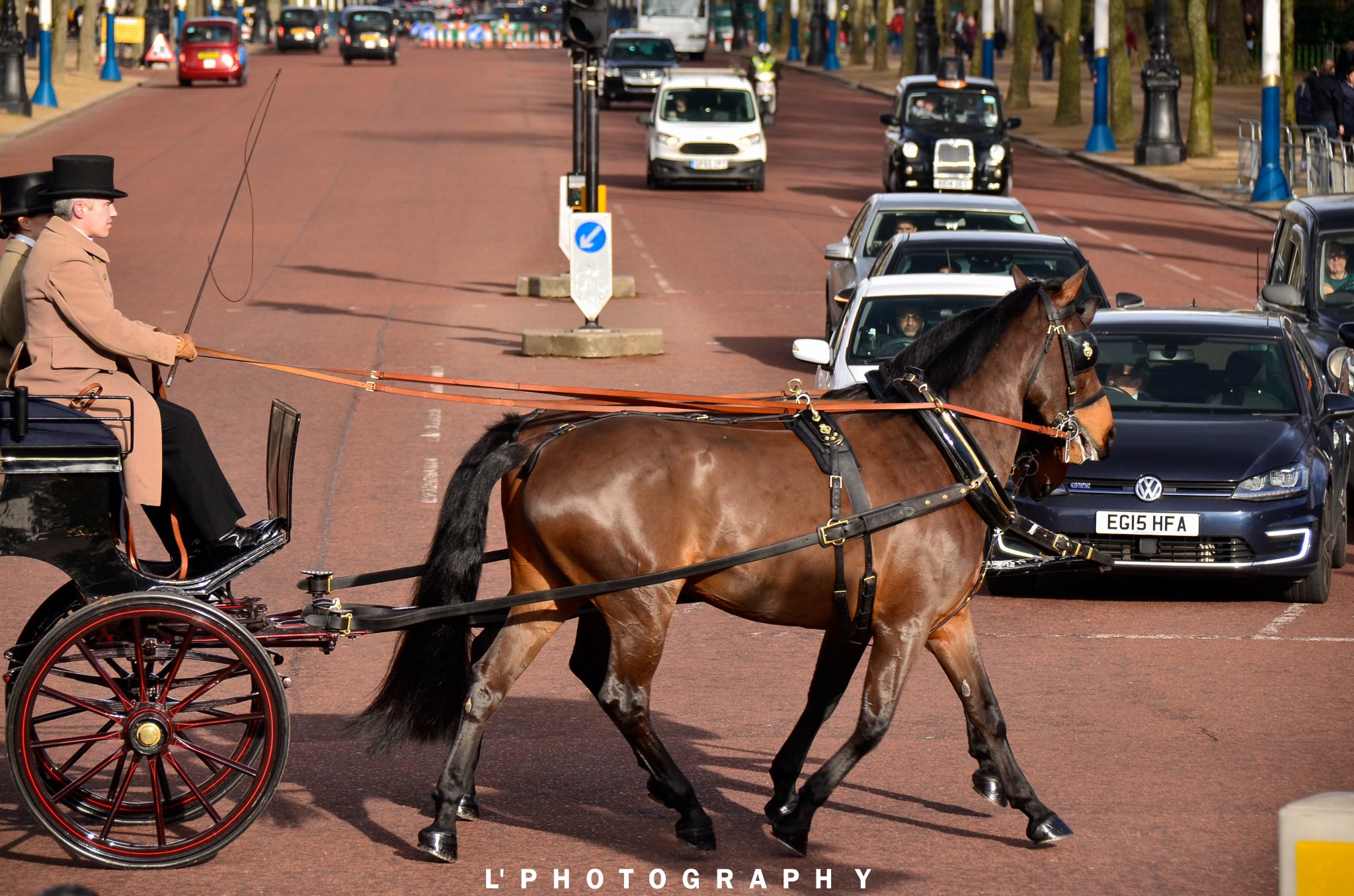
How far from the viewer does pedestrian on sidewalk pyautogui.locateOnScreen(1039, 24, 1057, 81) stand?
67625 mm

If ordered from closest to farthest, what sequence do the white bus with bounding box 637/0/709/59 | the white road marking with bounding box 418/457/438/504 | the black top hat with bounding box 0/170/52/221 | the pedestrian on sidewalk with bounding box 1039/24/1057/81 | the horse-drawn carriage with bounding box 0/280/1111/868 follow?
the horse-drawn carriage with bounding box 0/280/1111/868 < the black top hat with bounding box 0/170/52/221 < the white road marking with bounding box 418/457/438/504 < the pedestrian on sidewalk with bounding box 1039/24/1057/81 < the white bus with bounding box 637/0/709/59

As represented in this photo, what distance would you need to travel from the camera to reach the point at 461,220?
30.9 metres

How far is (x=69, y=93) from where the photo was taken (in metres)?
52.1

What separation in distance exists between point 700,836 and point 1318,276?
9.38 m

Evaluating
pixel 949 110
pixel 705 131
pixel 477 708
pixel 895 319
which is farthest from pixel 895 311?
pixel 705 131

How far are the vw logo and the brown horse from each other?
3.45 meters

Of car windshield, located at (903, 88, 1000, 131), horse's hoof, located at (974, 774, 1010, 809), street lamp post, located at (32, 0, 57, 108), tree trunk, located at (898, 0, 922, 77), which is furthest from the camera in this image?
tree trunk, located at (898, 0, 922, 77)

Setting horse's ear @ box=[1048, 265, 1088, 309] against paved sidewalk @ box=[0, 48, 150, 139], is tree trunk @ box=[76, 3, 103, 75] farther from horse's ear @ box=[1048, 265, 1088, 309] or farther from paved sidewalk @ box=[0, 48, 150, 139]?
→ horse's ear @ box=[1048, 265, 1088, 309]

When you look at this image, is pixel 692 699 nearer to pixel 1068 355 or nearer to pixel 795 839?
pixel 795 839

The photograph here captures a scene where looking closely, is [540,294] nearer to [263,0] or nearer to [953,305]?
[953,305]

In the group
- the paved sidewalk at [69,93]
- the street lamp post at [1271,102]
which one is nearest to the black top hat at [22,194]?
the street lamp post at [1271,102]

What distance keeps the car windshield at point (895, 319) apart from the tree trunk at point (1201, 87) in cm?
2456

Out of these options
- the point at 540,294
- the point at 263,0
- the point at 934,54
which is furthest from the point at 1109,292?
the point at 263,0

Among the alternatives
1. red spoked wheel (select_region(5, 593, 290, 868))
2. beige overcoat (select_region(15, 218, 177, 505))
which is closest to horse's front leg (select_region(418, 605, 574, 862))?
red spoked wheel (select_region(5, 593, 290, 868))
